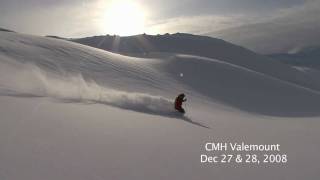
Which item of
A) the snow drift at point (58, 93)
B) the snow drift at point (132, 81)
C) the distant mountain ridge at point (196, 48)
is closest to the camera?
the snow drift at point (58, 93)

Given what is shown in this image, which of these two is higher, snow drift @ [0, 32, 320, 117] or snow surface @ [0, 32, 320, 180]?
snow drift @ [0, 32, 320, 117]

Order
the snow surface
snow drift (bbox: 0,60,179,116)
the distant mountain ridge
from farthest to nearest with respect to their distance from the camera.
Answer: the distant mountain ridge, snow drift (bbox: 0,60,179,116), the snow surface

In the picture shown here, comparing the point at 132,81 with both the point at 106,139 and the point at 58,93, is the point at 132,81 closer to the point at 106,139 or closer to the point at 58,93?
the point at 58,93

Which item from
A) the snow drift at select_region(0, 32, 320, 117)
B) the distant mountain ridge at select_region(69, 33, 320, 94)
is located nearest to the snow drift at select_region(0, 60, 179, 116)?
the snow drift at select_region(0, 32, 320, 117)

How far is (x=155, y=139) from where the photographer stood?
905 cm

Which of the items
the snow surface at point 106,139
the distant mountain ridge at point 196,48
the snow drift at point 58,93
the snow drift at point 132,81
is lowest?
the snow surface at point 106,139

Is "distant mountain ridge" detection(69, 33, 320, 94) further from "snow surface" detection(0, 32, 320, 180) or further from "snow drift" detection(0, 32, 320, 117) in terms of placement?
"snow surface" detection(0, 32, 320, 180)

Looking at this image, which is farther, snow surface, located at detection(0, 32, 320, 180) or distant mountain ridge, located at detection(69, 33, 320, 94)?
distant mountain ridge, located at detection(69, 33, 320, 94)

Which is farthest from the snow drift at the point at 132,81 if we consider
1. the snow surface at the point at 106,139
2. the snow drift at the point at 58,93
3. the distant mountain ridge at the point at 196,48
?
the distant mountain ridge at the point at 196,48

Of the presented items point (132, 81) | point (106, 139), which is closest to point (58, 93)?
point (106, 139)

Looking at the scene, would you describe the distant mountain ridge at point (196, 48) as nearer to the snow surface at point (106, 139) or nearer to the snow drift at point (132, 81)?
the snow drift at point (132, 81)

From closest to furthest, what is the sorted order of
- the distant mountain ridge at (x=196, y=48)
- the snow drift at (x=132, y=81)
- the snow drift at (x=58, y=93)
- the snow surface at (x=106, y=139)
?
1. the snow surface at (x=106, y=139)
2. the snow drift at (x=58, y=93)
3. the snow drift at (x=132, y=81)
4. the distant mountain ridge at (x=196, y=48)

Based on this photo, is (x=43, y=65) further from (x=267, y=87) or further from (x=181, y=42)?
(x=181, y=42)

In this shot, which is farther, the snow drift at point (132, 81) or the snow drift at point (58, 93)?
the snow drift at point (132, 81)
